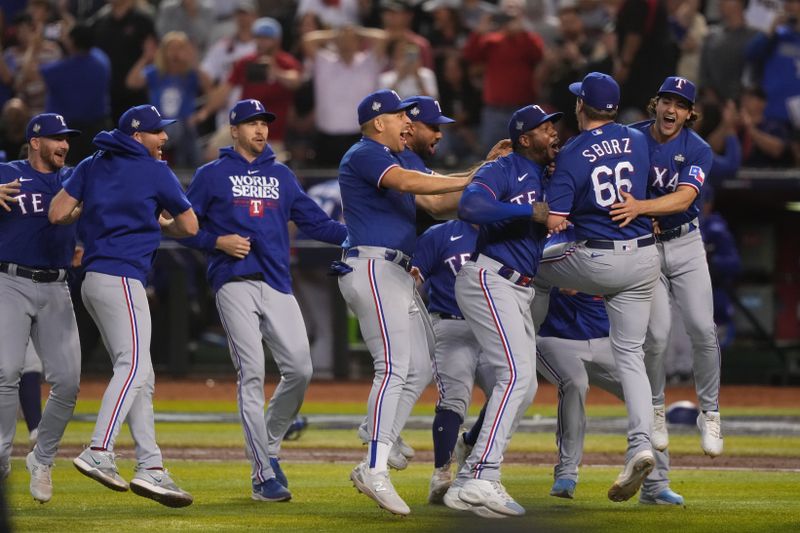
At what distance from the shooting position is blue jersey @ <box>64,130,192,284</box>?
8.02 m

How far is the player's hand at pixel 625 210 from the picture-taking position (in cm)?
793

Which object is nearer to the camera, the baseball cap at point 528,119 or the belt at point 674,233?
the baseball cap at point 528,119

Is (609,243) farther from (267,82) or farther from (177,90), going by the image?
(177,90)

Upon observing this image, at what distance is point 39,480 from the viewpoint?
827 cm

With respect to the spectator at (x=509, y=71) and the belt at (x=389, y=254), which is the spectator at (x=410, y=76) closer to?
the spectator at (x=509, y=71)

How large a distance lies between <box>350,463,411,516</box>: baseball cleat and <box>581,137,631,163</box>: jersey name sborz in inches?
82.6

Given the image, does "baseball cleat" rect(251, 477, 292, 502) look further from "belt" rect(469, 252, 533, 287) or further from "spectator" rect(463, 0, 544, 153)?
"spectator" rect(463, 0, 544, 153)

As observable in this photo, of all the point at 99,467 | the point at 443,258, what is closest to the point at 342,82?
the point at 443,258

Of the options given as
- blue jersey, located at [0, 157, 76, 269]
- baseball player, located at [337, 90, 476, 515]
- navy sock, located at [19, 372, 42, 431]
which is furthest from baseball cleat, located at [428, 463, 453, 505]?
navy sock, located at [19, 372, 42, 431]

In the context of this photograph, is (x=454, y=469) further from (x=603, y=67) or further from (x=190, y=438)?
(x=603, y=67)

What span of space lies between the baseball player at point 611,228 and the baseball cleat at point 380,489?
1.32 metres

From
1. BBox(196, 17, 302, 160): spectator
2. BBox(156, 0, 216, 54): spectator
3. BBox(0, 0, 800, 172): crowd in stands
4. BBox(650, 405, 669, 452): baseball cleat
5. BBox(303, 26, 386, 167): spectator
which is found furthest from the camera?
BBox(156, 0, 216, 54): spectator

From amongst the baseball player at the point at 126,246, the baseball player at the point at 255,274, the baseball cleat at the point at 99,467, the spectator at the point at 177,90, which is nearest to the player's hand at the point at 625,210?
the baseball player at the point at 255,274

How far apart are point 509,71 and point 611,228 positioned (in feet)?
29.9
